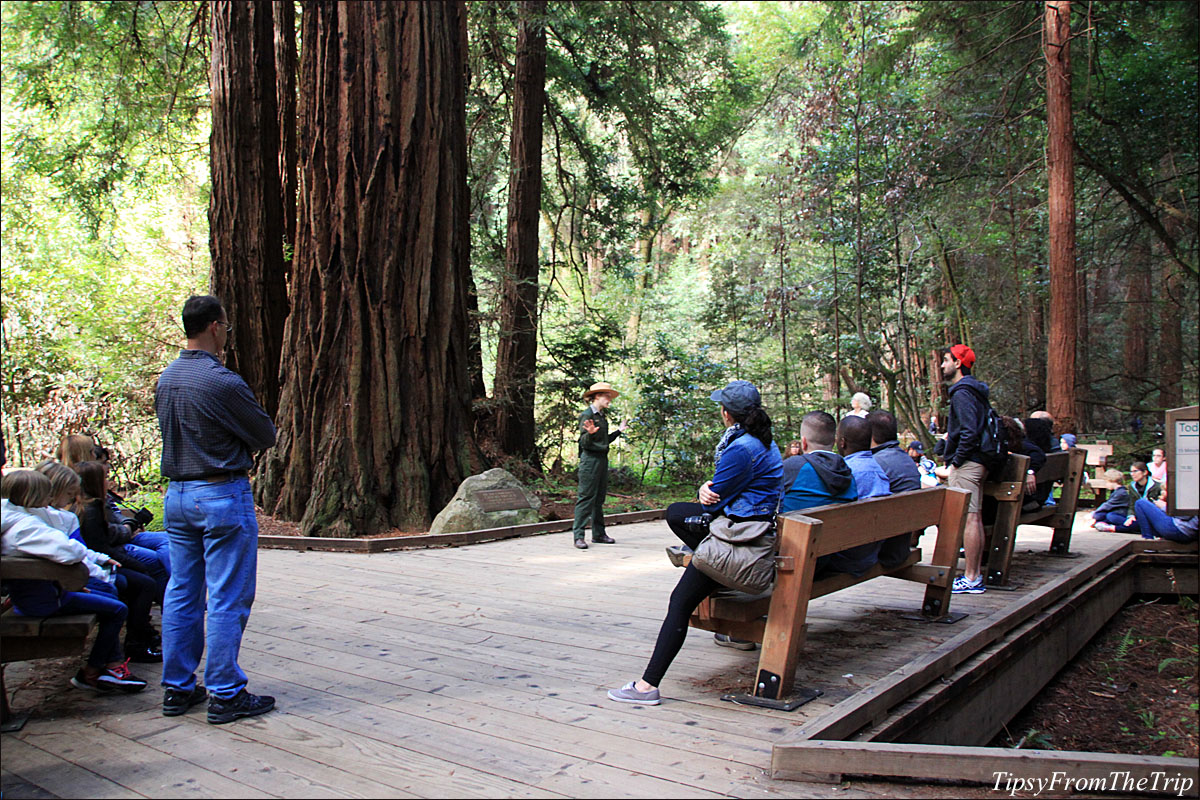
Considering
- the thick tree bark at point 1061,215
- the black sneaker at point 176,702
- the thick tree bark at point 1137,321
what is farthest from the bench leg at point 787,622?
the thick tree bark at point 1137,321

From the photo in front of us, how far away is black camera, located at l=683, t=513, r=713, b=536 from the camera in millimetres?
4215

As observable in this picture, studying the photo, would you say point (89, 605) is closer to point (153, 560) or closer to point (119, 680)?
point (119, 680)

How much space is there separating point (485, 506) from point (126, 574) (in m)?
4.82

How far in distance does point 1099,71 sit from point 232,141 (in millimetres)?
13950

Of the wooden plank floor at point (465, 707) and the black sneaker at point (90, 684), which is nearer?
the wooden plank floor at point (465, 707)

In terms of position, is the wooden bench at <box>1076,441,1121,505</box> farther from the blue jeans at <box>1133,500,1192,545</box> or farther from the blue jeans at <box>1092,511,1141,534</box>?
the blue jeans at <box>1133,500,1192,545</box>

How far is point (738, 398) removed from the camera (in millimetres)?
4141

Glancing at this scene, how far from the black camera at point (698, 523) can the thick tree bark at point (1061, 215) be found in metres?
10.2

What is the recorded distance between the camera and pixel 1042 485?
7.91m

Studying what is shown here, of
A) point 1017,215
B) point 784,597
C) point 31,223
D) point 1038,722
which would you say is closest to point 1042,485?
point 1038,722

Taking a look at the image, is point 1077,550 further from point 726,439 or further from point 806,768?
point 806,768

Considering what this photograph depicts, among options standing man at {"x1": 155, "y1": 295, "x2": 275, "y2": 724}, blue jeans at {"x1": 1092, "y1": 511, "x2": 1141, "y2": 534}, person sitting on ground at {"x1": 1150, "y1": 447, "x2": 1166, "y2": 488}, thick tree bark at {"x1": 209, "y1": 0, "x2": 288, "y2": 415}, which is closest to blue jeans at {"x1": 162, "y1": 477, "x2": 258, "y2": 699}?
standing man at {"x1": 155, "y1": 295, "x2": 275, "y2": 724}

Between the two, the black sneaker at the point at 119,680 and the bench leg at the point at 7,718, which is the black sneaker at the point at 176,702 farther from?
the bench leg at the point at 7,718

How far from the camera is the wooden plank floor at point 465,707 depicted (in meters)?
3.12
